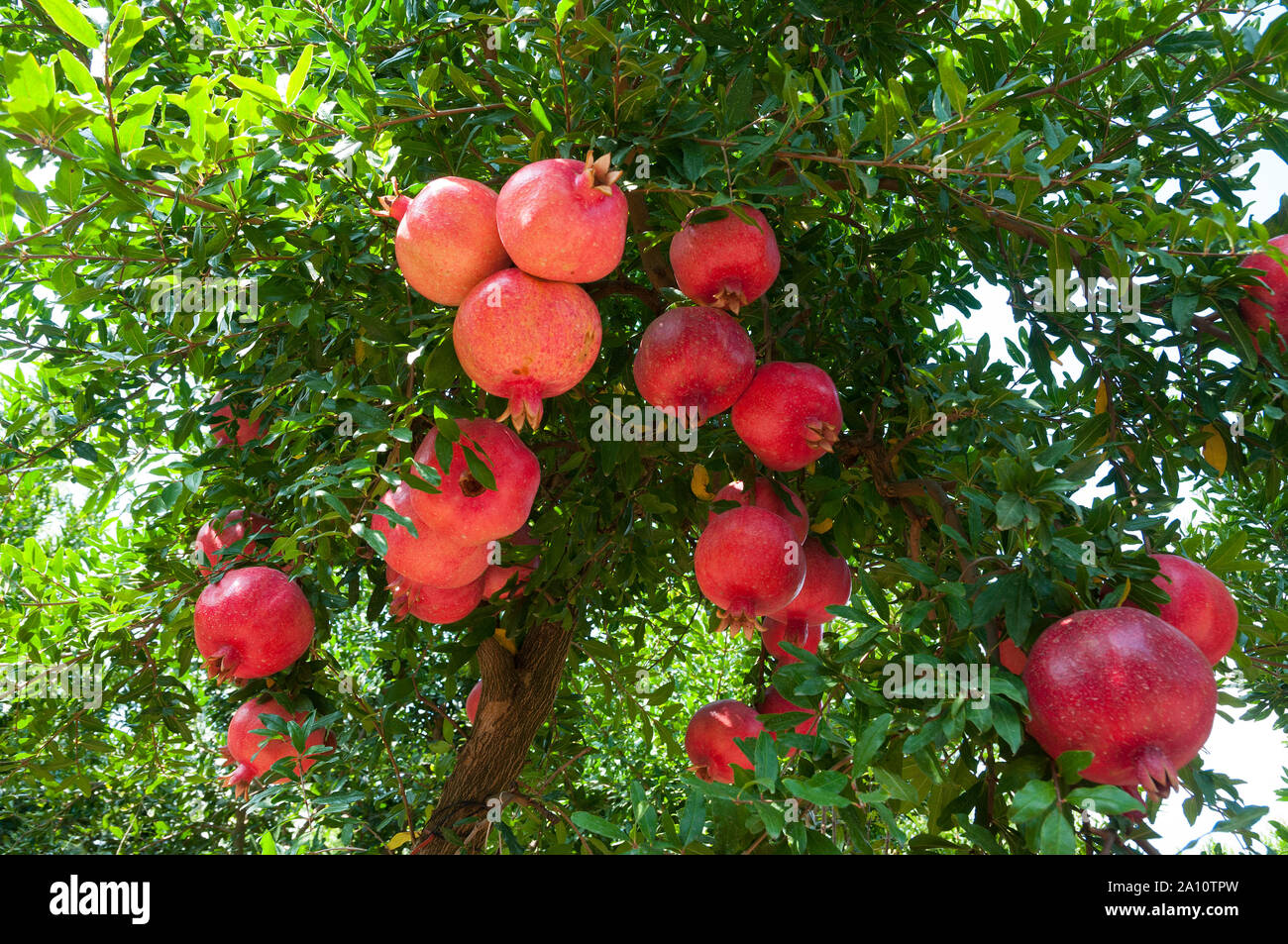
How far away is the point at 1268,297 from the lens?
204 centimetres

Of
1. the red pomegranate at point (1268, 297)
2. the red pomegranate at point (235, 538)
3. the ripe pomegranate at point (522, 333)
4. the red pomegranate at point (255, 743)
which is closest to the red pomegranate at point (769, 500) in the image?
the ripe pomegranate at point (522, 333)

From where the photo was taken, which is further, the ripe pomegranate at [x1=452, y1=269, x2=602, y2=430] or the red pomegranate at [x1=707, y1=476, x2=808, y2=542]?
the red pomegranate at [x1=707, y1=476, x2=808, y2=542]

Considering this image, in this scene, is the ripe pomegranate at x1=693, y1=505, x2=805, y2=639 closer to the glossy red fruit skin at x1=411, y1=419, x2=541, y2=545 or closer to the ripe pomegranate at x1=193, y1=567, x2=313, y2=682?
the glossy red fruit skin at x1=411, y1=419, x2=541, y2=545

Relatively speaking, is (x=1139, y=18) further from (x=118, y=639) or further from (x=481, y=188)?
(x=118, y=639)

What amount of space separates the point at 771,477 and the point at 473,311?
113cm

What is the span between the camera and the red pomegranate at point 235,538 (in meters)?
2.52

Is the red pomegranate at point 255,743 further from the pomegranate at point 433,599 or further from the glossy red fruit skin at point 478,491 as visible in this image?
the glossy red fruit skin at point 478,491

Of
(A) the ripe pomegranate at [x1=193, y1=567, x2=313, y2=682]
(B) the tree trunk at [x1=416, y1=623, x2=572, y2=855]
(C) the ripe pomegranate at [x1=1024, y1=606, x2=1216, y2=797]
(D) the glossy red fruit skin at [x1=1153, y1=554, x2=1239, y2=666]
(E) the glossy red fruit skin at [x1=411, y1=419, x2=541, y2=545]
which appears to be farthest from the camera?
(B) the tree trunk at [x1=416, y1=623, x2=572, y2=855]

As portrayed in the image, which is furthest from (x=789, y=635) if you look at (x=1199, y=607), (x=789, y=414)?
(x=1199, y=607)

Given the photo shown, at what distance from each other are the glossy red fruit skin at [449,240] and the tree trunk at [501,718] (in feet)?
5.50

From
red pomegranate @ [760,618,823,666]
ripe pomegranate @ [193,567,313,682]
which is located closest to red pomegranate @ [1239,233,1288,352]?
red pomegranate @ [760,618,823,666]

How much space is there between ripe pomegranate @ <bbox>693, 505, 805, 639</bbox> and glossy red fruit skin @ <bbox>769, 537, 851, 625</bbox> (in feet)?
0.73

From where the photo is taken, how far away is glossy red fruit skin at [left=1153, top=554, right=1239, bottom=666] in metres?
1.89
